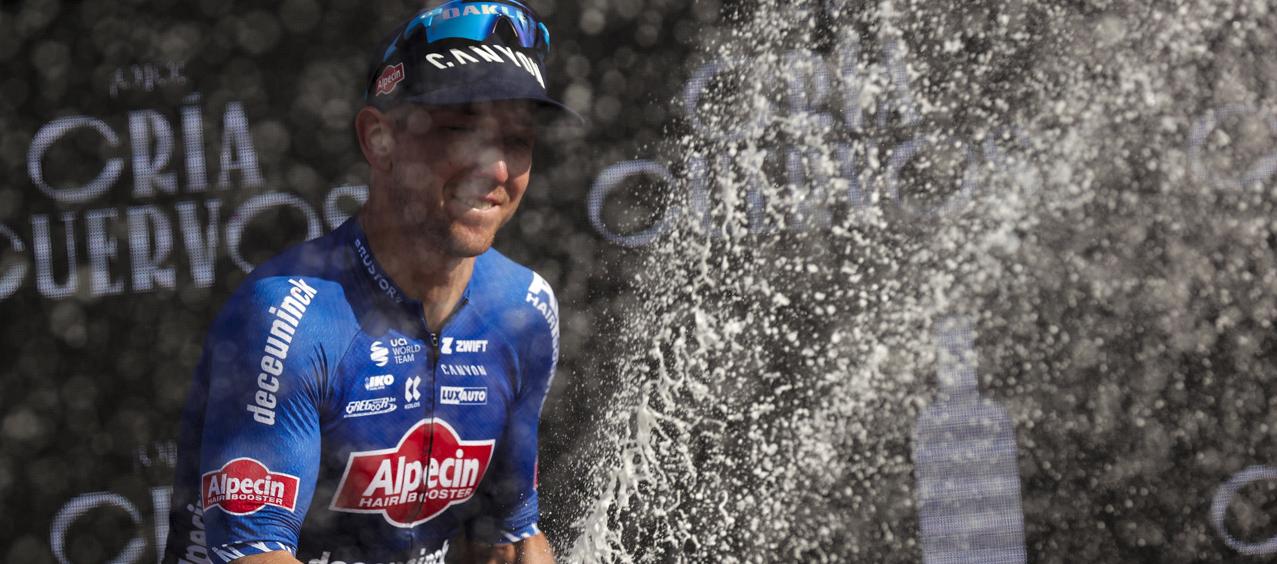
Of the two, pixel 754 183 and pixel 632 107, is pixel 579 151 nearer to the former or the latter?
pixel 632 107

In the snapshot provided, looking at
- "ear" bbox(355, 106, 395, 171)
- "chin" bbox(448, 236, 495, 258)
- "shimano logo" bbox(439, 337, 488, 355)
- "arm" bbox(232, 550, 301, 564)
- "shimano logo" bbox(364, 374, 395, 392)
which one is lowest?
"arm" bbox(232, 550, 301, 564)

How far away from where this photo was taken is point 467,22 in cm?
182

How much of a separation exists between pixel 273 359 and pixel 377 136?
16.1 inches

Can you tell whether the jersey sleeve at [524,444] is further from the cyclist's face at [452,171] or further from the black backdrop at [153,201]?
the black backdrop at [153,201]

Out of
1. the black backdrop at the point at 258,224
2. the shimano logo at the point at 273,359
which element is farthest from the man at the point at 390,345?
the black backdrop at the point at 258,224

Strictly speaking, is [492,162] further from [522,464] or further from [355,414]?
[522,464]

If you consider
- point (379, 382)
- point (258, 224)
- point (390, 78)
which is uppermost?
point (390, 78)

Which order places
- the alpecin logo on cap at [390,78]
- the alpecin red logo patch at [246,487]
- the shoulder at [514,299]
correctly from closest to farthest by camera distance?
the alpecin red logo patch at [246,487] → the alpecin logo on cap at [390,78] → the shoulder at [514,299]

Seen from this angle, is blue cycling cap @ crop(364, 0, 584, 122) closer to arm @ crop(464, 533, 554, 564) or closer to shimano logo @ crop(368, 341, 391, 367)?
shimano logo @ crop(368, 341, 391, 367)

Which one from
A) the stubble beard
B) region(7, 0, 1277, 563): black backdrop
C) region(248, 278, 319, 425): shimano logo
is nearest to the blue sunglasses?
the stubble beard

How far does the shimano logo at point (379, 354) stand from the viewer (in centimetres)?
182

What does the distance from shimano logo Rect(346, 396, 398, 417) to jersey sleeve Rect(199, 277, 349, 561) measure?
0.07 metres

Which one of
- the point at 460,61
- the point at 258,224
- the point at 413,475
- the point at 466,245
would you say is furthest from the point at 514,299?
the point at 258,224

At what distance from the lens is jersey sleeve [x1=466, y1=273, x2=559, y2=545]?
6.73 feet
